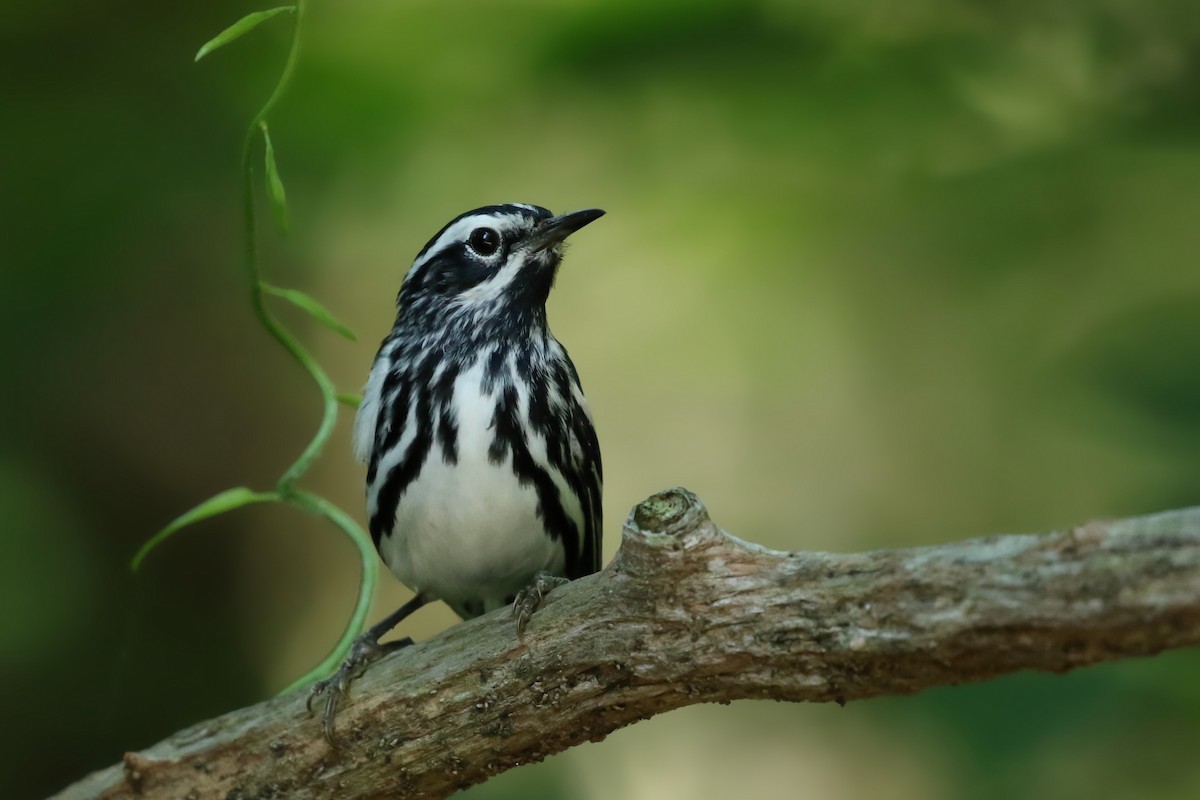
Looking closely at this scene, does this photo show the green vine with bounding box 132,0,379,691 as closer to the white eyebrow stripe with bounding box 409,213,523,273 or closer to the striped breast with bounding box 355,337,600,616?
the striped breast with bounding box 355,337,600,616

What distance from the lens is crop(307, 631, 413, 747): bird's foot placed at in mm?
2723

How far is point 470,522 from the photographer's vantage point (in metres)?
3.11

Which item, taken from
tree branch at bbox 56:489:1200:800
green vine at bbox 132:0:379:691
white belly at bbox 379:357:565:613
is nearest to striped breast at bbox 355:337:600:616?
white belly at bbox 379:357:565:613

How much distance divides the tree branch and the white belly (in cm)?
41

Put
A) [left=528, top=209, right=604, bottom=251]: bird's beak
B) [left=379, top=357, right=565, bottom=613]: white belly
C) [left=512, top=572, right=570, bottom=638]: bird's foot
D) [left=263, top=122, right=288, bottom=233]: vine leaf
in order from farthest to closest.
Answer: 1. [left=528, top=209, right=604, bottom=251]: bird's beak
2. [left=379, top=357, right=565, bottom=613]: white belly
3. [left=263, top=122, right=288, bottom=233]: vine leaf
4. [left=512, top=572, right=570, bottom=638]: bird's foot

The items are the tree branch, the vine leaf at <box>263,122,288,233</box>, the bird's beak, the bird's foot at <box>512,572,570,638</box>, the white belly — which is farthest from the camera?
the bird's beak

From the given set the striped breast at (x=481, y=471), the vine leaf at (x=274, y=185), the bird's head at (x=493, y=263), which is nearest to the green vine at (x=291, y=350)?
the vine leaf at (x=274, y=185)

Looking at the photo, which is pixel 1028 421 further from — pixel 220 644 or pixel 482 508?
pixel 220 644

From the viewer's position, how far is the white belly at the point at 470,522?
308 centimetres

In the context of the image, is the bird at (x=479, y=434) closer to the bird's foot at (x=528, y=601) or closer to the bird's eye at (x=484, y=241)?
the bird's eye at (x=484, y=241)

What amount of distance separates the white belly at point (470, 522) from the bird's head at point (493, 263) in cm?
31

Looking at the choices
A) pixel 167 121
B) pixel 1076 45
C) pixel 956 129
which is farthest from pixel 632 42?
pixel 167 121

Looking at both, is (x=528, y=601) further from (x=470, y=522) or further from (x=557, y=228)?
(x=557, y=228)

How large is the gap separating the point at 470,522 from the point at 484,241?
0.89 m
